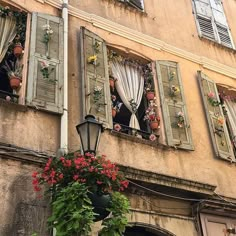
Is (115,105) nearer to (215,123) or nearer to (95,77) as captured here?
(95,77)

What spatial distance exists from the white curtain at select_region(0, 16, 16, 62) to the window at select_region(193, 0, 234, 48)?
5.21 m

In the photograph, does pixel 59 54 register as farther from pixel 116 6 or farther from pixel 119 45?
pixel 116 6

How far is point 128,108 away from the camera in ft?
27.1

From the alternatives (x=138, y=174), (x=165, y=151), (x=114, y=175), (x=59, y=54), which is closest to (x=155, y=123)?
(x=165, y=151)

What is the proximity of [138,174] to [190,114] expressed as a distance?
2593 millimetres

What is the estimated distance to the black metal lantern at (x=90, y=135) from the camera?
17.0ft

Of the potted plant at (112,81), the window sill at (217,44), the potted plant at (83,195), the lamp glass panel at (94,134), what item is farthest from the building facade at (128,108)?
the lamp glass panel at (94,134)

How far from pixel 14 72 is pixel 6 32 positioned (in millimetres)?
892

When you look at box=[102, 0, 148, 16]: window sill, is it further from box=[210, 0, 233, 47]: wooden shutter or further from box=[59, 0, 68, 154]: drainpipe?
box=[210, 0, 233, 47]: wooden shutter

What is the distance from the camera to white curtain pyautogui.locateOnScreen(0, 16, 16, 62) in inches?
284

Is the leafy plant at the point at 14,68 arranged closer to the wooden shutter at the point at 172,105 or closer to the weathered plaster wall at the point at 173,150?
the weathered plaster wall at the point at 173,150

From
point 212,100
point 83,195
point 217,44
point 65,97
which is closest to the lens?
point 83,195

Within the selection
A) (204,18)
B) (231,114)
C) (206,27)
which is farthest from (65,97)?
(204,18)

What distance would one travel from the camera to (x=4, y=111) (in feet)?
20.5
